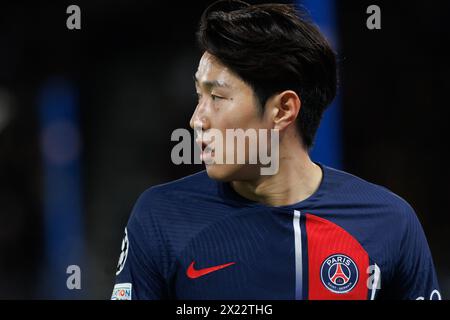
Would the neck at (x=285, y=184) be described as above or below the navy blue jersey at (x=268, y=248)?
above

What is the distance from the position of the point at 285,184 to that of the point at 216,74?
431 millimetres

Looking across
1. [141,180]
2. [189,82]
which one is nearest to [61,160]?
[141,180]

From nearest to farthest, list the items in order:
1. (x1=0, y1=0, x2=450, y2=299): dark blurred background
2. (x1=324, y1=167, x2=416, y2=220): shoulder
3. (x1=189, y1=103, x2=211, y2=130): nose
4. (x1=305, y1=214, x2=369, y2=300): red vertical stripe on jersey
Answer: (x1=189, y1=103, x2=211, y2=130): nose < (x1=305, y1=214, x2=369, y2=300): red vertical stripe on jersey < (x1=324, y1=167, x2=416, y2=220): shoulder < (x1=0, y1=0, x2=450, y2=299): dark blurred background

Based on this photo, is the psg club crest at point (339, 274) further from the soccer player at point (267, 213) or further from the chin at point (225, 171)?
the chin at point (225, 171)

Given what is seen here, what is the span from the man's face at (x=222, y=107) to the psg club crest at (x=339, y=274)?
42 cm

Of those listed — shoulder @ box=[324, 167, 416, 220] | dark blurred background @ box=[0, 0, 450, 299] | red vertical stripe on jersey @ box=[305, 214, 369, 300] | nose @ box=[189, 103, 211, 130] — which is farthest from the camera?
dark blurred background @ box=[0, 0, 450, 299]

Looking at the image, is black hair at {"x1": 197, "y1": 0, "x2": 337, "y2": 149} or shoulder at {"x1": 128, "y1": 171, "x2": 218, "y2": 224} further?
shoulder at {"x1": 128, "y1": 171, "x2": 218, "y2": 224}

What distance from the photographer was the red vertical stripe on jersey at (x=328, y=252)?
253cm

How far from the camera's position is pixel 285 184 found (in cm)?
259

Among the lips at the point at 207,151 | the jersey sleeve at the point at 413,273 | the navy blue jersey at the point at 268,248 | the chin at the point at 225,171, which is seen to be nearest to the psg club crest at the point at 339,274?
the navy blue jersey at the point at 268,248

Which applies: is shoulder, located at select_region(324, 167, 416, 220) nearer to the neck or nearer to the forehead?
the neck

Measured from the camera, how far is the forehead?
2443 millimetres

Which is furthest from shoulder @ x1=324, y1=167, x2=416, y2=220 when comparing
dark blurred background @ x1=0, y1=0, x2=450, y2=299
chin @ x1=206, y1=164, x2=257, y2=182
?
dark blurred background @ x1=0, y1=0, x2=450, y2=299

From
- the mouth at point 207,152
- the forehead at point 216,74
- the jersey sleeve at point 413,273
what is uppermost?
the forehead at point 216,74
